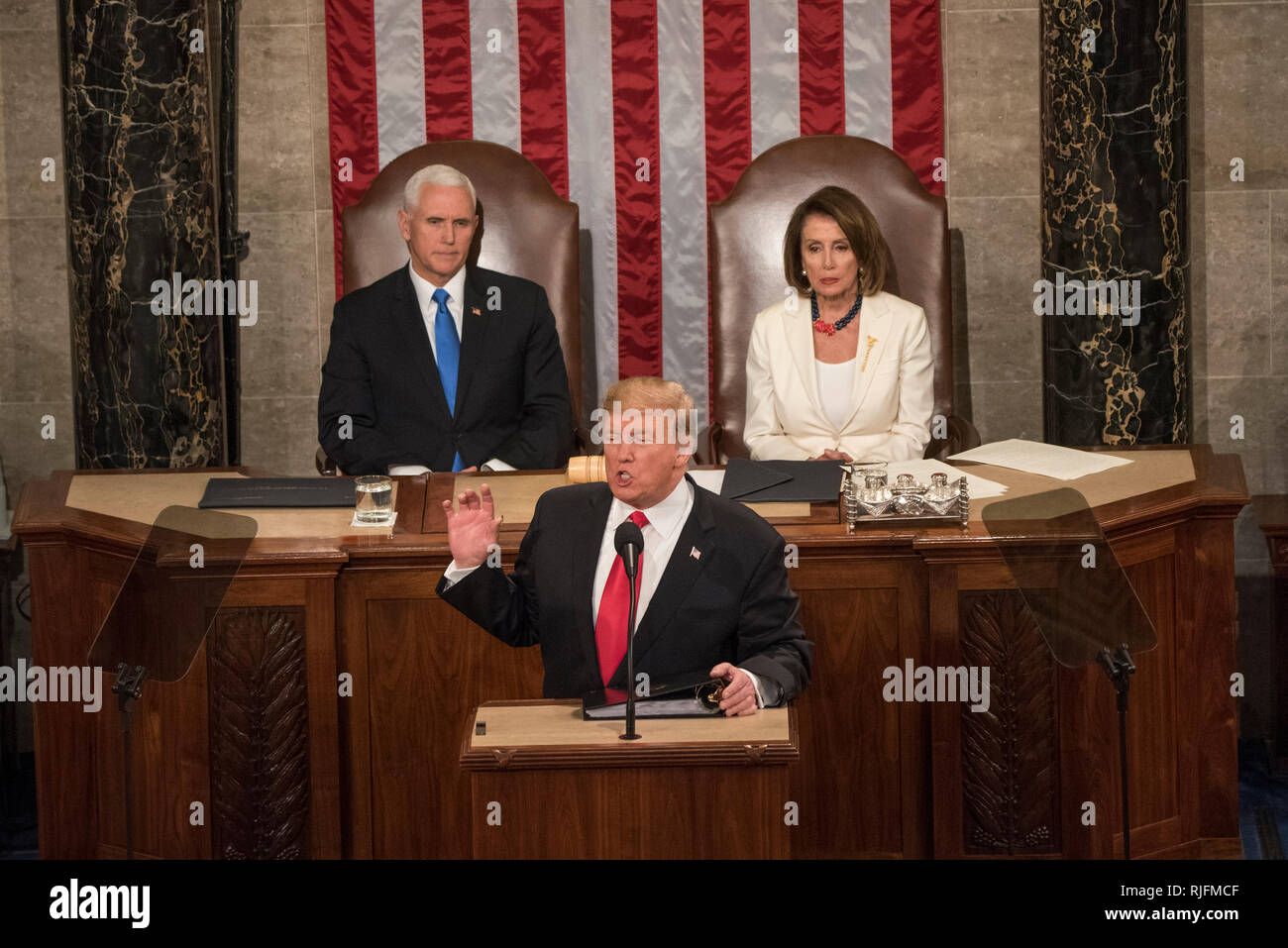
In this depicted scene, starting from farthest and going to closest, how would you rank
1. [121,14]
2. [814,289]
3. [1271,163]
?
[1271,163] < [121,14] < [814,289]

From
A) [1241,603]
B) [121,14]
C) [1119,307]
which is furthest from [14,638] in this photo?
[1241,603]

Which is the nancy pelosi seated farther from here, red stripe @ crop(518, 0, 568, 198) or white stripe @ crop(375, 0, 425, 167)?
white stripe @ crop(375, 0, 425, 167)

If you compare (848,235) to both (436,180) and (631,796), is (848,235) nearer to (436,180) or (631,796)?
(436,180)

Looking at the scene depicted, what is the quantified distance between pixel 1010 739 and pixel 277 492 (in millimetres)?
2034

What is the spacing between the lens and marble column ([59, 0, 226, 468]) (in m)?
5.62

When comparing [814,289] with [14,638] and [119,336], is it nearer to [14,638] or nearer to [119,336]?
[119,336]

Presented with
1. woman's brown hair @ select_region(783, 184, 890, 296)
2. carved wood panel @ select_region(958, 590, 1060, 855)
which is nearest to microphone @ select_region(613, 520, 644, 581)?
carved wood panel @ select_region(958, 590, 1060, 855)

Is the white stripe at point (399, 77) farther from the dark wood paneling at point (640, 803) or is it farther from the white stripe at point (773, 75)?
the dark wood paneling at point (640, 803)

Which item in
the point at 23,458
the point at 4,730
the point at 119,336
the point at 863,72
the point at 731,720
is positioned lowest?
the point at 4,730

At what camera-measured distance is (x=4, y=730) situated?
5.43m

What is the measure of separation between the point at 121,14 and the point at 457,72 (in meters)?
1.28

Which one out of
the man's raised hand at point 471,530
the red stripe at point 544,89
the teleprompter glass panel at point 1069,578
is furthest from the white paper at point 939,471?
the red stripe at point 544,89

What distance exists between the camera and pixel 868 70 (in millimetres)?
6152

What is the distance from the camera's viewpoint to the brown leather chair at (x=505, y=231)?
18.8 ft
